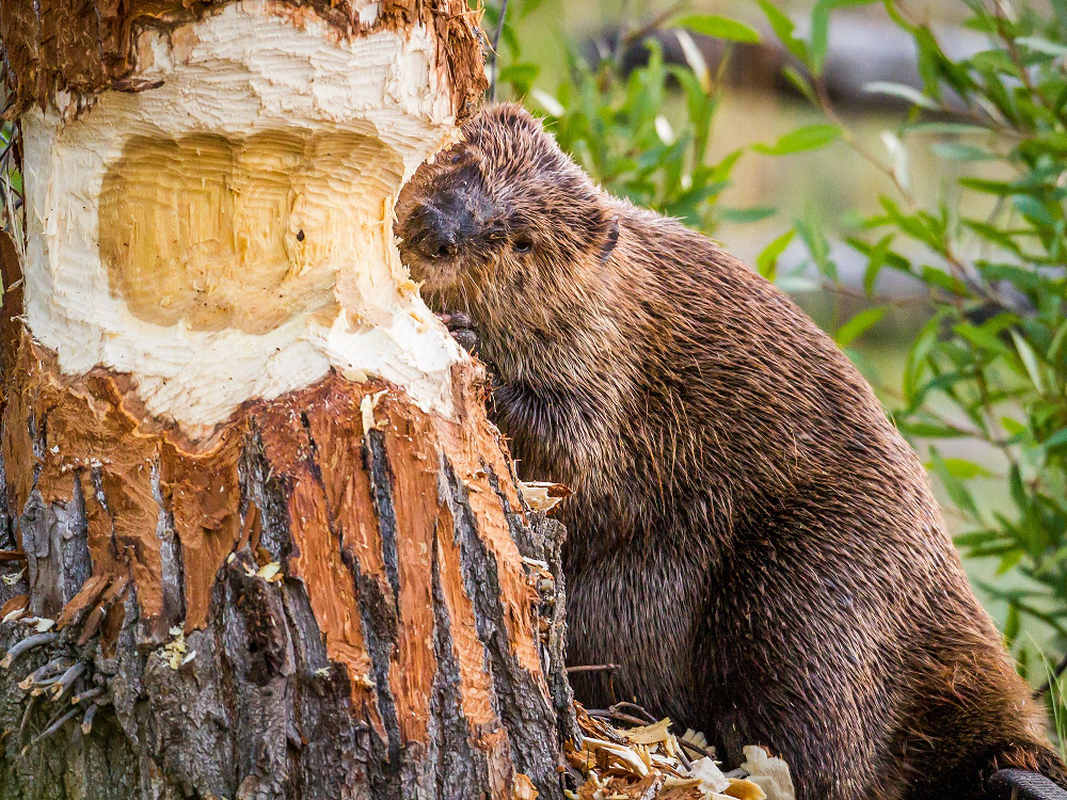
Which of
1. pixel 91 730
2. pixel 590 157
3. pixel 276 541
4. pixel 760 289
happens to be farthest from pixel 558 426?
pixel 590 157

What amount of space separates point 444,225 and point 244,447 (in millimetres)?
905

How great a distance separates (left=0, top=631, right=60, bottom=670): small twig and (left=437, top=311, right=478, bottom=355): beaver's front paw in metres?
1.07

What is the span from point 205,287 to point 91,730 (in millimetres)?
690

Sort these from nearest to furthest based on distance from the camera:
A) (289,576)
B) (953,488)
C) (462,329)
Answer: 1. (289,576)
2. (462,329)
3. (953,488)

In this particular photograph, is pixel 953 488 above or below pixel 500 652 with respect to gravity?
below

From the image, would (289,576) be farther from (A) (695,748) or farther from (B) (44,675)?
(A) (695,748)

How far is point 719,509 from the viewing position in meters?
2.59

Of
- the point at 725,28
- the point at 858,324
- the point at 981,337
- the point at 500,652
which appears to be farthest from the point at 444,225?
the point at 981,337

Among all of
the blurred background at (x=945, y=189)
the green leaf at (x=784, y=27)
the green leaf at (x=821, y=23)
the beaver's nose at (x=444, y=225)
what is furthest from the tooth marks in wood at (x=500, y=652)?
the green leaf at (x=821, y=23)

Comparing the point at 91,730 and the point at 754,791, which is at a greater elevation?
the point at 91,730

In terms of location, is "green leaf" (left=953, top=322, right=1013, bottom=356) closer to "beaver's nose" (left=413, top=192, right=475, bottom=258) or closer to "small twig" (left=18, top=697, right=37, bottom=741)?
"beaver's nose" (left=413, top=192, right=475, bottom=258)

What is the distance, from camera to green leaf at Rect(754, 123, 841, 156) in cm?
354

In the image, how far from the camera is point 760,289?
9.18 feet

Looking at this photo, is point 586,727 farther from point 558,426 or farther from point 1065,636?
point 1065,636
